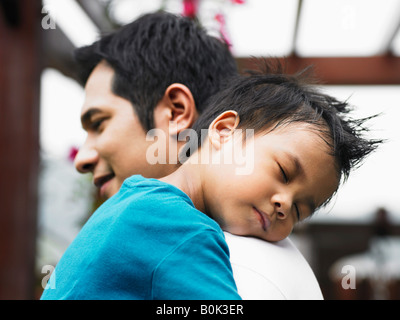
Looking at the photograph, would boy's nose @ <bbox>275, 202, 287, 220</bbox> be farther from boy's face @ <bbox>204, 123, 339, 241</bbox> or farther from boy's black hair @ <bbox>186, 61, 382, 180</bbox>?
boy's black hair @ <bbox>186, 61, 382, 180</bbox>

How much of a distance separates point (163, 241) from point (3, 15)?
2.51 m

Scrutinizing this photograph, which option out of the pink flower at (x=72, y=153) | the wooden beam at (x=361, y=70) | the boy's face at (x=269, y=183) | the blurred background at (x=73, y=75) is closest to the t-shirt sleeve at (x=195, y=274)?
the boy's face at (x=269, y=183)

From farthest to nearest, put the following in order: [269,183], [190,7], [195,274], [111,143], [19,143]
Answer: [19,143], [190,7], [111,143], [269,183], [195,274]

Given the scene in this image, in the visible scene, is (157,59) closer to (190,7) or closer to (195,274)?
(195,274)

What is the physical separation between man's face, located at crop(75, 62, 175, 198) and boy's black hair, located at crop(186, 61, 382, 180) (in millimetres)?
127

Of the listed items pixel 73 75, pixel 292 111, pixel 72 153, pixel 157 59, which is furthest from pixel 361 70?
pixel 292 111

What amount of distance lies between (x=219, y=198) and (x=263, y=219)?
93 mm

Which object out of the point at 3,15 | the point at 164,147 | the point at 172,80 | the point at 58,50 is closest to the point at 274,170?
the point at 164,147

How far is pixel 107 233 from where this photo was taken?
0.89 m

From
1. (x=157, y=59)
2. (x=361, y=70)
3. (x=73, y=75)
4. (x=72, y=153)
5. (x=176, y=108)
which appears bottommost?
(x=72, y=153)

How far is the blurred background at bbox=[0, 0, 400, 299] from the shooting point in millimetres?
2914

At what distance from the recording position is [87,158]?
4.34 feet

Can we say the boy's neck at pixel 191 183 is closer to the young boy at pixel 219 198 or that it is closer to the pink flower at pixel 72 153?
the young boy at pixel 219 198

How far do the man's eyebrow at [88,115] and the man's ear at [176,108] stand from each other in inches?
5.6
